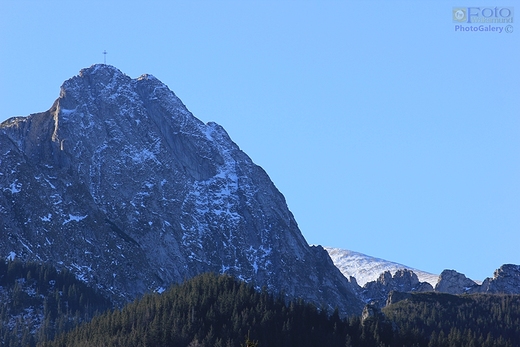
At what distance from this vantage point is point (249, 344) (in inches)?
4496

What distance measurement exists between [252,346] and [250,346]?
1.59 m

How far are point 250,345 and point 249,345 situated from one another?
451 mm

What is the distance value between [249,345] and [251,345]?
1.21 metres

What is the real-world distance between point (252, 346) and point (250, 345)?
129 cm

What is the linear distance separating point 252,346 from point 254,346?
8.10 feet

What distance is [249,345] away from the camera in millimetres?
113625

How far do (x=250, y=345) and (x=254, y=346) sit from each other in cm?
376

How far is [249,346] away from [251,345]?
1515mm

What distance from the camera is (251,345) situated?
114812 millimetres

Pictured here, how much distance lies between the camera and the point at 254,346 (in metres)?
118

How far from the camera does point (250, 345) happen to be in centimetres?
11406

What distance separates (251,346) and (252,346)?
2.91ft

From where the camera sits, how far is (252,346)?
4540 inches
